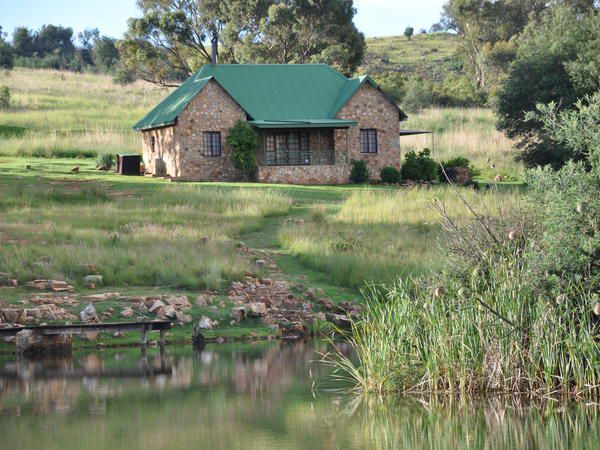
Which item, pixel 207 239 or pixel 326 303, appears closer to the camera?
pixel 326 303

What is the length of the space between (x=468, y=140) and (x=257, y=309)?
38.5 meters

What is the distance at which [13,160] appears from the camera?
50.2 meters

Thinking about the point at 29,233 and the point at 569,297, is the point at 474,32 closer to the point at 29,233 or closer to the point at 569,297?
the point at 29,233

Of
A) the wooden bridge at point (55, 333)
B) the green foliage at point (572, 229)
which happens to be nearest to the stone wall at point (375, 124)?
the wooden bridge at point (55, 333)

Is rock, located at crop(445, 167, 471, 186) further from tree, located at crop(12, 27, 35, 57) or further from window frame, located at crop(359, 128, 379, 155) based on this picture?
tree, located at crop(12, 27, 35, 57)

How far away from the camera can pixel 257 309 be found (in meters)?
22.6

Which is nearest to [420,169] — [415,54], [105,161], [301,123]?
[301,123]

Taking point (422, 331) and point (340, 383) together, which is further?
point (340, 383)

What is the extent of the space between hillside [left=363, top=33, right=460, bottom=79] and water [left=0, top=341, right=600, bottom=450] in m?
88.4

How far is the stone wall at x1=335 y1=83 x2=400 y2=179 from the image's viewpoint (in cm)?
5038

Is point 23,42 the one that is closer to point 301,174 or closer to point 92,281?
point 301,174

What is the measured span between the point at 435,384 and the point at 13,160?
38.7 meters

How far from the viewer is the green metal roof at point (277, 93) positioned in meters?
48.6

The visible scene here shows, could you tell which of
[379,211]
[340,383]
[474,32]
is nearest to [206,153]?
[379,211]
